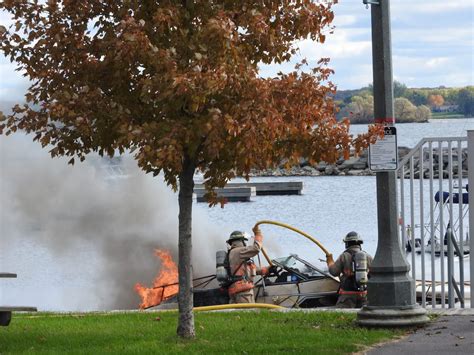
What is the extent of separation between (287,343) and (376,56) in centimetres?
369

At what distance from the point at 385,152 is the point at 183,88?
3248 mm

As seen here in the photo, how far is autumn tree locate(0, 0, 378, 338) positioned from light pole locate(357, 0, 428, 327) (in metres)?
0.93

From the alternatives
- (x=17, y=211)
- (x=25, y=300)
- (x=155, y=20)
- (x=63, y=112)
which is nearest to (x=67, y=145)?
(x=63, y=112)

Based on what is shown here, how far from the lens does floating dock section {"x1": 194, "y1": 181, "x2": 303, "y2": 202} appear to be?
9879cm

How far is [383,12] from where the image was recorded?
559 inches

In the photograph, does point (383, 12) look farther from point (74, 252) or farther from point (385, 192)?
point (74, 252)

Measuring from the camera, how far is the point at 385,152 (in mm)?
14242

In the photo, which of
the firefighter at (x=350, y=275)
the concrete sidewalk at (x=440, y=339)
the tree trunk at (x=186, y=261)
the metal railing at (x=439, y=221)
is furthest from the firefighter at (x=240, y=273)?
the tree trunk at (x=186, y=261)

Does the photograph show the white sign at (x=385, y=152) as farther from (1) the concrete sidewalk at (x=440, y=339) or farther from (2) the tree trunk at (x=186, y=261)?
(2) the tree trunk at (x=186, y=261)

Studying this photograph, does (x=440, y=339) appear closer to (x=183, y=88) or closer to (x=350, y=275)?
(x=183, y=88)

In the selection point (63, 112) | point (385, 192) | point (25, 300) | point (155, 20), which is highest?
point (155, 20)

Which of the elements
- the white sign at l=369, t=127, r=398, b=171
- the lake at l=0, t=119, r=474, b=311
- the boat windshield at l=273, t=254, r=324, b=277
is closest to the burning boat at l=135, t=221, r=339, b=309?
the boat windshield at l=273, t=254, r=324, b=277

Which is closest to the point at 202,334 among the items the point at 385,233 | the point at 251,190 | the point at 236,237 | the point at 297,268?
the point at 385,233

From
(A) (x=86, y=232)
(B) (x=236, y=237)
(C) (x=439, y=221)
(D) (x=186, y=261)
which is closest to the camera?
(D) (x=186, y=261)
